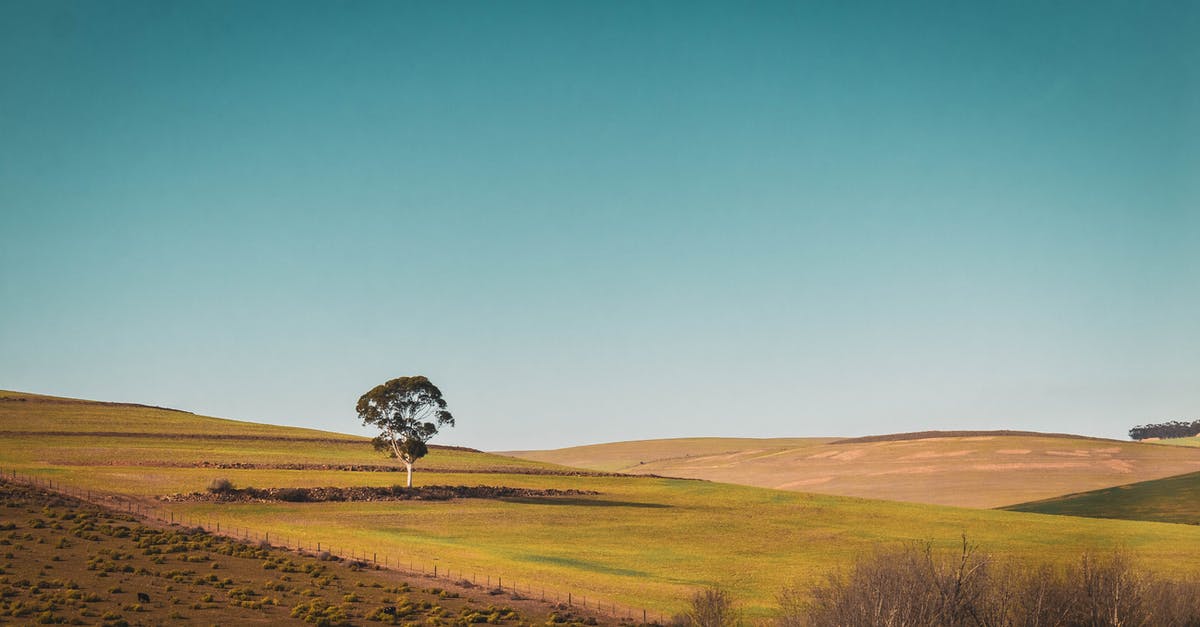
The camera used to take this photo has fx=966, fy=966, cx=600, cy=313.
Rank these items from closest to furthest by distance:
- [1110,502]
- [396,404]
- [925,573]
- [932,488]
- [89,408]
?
[925,573]
[396,404]
[1110,502]
[932,488]
[89,408]

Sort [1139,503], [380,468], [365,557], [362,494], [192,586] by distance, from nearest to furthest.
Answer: [192,586] < [365,557] < [362,494] < [1139,503] < [380,468]

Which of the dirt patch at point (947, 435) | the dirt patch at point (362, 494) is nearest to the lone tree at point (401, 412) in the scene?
the dirt patch at point (362, 494)

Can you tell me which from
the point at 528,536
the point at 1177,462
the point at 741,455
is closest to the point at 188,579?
the point at 528,536

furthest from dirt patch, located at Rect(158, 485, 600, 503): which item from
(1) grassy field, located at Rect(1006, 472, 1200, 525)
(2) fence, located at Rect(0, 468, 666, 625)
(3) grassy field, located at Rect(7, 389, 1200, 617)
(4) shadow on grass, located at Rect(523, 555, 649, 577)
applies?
(1) grassy field, located at Rect(1006, 472, 1200, 525)

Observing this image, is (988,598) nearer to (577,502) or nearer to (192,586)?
(192,586)

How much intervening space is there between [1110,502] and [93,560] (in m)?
98.7

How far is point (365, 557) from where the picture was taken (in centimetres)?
6488

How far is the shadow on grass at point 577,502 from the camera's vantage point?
90.2 m

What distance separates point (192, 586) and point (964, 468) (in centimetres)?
11045

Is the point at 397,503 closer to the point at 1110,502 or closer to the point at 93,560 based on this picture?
the point at 93,560

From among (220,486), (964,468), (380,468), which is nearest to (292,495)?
(220,486)

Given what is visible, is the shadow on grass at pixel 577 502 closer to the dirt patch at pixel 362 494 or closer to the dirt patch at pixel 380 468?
the dirt patch at pixel 362 494

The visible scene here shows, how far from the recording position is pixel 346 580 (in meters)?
59.7

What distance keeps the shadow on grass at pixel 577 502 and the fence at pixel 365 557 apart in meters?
25.7
